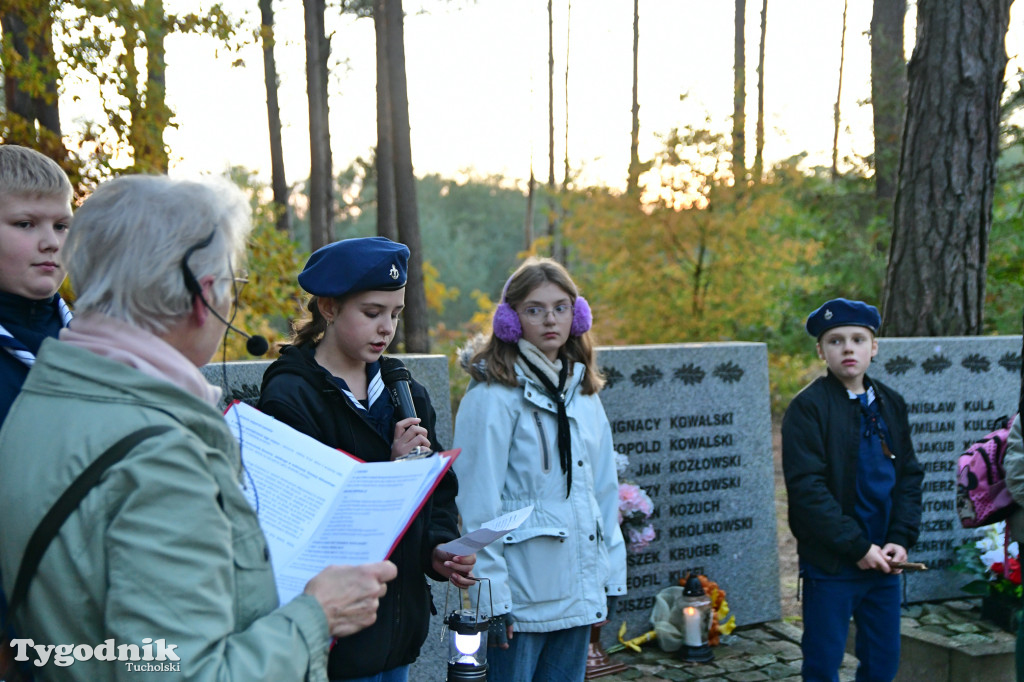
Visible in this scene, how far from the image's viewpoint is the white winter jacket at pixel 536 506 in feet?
10.6

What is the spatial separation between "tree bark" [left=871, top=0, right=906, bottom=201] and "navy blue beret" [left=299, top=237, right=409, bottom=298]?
1132 centimetres

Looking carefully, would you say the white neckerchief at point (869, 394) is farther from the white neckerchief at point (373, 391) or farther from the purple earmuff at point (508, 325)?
the white neckerchief at point (373, 391)

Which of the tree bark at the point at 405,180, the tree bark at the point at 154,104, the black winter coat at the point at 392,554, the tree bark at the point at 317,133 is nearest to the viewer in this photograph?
the black winter coat at the point at 392,554

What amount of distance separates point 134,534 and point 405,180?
1303 centimetres

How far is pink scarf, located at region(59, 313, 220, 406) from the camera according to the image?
4.75ft

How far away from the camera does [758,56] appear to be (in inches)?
848

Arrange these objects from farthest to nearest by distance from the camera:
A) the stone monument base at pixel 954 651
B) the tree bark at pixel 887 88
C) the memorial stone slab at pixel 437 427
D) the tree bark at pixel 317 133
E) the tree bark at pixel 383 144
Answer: the tree bark at pixel 317 133
the tree bark at pixel 383 144
the tree bark at pixel 887 88
the stone monument base at pixel 954 651
the memorial stone slab at pixel 437 427

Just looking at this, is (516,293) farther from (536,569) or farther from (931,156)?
(931,156)

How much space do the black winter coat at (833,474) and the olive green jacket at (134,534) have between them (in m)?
3.00

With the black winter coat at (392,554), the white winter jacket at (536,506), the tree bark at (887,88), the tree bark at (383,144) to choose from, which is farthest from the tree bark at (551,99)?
the black winter coat at (392,554)

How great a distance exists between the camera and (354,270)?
260 cm

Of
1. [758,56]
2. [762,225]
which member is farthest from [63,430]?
[758,56]

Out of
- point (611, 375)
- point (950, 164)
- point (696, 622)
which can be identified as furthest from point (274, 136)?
point (696, 622)

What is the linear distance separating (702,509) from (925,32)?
3.85m
